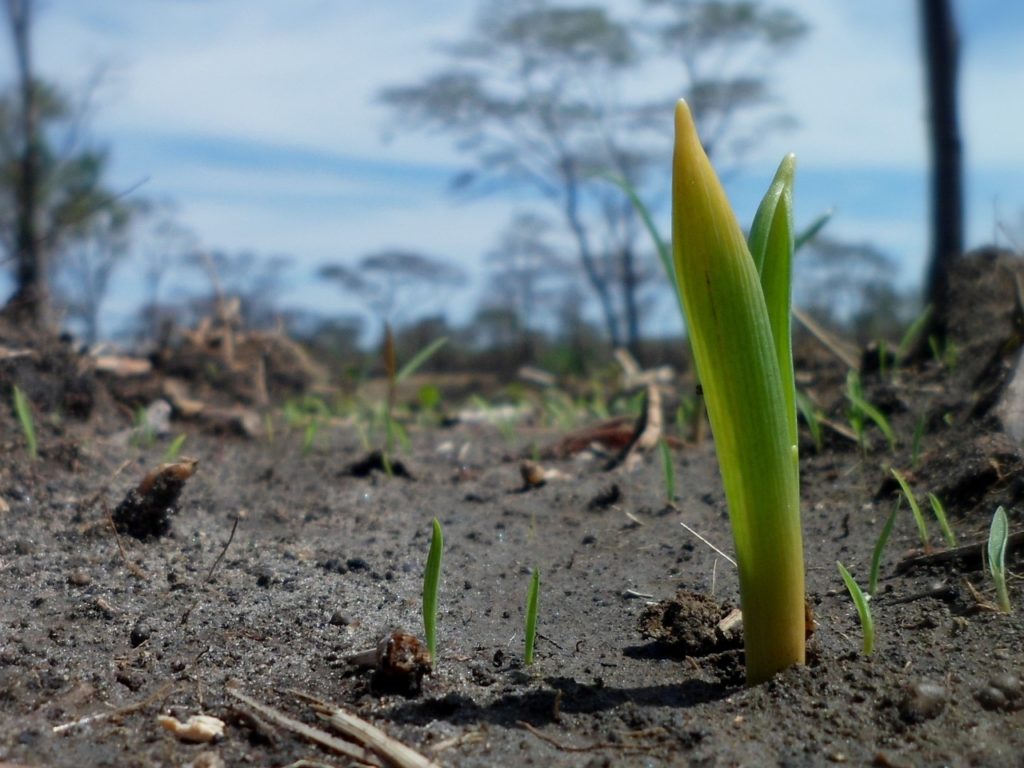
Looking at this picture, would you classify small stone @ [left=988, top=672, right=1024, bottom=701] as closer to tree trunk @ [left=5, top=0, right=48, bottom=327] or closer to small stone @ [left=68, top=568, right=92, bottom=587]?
small stone @ [left=68, top=568, right=92, bottom=587]

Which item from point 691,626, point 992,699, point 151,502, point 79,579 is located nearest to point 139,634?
point 79,579

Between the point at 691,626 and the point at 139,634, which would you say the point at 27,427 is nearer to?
the point at 139,634

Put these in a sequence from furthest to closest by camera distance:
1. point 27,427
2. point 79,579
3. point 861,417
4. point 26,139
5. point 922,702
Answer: point 26,139 < point 861,417 < point 27,427 < point 79,579 < point 922,702

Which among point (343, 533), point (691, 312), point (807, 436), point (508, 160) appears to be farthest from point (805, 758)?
point (508, 160)

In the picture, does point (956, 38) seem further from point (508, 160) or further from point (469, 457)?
point (508, 160)

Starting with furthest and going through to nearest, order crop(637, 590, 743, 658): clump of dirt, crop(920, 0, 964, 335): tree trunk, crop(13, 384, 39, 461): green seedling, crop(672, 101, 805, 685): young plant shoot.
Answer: crop(920, 0, 964, 335): tree trunk → crop(13, 384, 39, 461): green seedling → crop(637, 590, 743, 658): clump of dirt → crop(672, 101, 805, 685): young plant shoot

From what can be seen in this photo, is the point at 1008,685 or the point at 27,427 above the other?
the point at 27,427

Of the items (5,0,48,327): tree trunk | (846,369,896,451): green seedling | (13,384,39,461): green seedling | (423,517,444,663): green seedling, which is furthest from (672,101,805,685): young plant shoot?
(5,0,48,327): tree trunk
